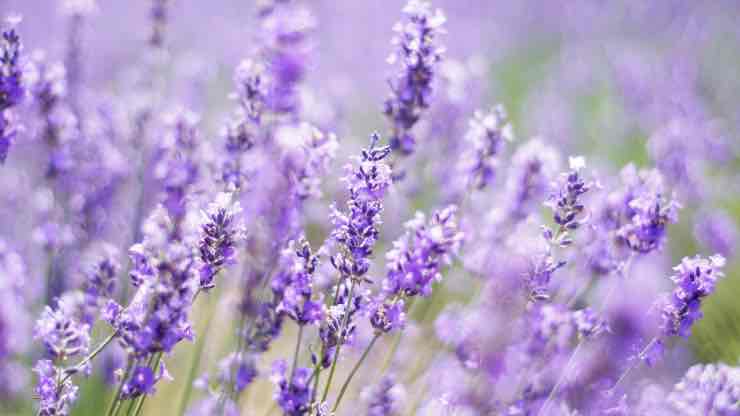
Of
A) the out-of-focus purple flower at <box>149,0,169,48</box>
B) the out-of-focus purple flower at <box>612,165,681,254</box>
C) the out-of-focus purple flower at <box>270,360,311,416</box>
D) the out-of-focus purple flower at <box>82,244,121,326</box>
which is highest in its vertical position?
the out-of-focus purple flower at <box>149,0,169,48</box>

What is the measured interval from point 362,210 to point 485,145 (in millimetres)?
863

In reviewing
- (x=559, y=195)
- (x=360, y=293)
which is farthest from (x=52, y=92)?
(x=559, y=195)

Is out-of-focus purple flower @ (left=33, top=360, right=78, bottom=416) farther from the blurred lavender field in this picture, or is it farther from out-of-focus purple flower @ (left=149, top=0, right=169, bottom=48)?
out-of-focus purple flower @ (left=149, top=0, right=169, bottom=48)

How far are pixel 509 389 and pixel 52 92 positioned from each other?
5.24 ft

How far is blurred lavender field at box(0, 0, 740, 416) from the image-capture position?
1534 millimetres

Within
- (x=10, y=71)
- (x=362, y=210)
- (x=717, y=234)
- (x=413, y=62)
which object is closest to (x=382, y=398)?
(x=362, y=210)

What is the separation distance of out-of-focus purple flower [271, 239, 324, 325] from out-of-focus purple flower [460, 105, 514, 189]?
0.90 m

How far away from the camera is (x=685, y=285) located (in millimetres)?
1695

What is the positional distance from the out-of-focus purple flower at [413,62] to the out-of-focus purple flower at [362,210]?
17.4 inches

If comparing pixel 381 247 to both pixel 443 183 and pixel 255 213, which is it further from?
pixel 255 213

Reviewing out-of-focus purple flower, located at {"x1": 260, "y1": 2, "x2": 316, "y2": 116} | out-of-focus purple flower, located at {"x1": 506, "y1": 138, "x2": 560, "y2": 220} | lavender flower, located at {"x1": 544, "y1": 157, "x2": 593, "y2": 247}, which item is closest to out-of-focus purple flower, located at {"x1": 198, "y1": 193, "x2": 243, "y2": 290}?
out-of-focus purple flower, located at {"x1": 260, "y1": 2, "x2": 316, "y2": 116}

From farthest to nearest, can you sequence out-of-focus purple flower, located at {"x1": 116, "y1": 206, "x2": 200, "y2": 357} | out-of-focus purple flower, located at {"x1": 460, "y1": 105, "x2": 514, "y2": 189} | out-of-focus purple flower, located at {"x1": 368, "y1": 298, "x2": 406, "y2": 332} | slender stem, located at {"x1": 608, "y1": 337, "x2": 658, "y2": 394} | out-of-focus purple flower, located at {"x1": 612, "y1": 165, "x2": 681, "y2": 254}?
out-of-focus purple flower, located at {"x1": 460, "y1": 105, "x2": 514, "y2": 189}, out-of-focus purple flower, located at {"x1": 612, "y1": 165, "x2": 681, "y2": 254}, slender stem, located at {"x1": 608, "y1": 337, "x2": 658, "y2": 394}, out-of-focus purple flower, located at {"x1": 368, "y1": 298, "x2": 406, "y2": 332}, out-of-focus purple flower, located at {"x1": 116, "y1": 206, "x2": 200, "y2": 357}

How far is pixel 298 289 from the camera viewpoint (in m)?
1.56

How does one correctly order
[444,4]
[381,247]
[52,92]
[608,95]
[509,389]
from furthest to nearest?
[444,4]
[608,95]
[381,247]
[52,92]
[509,389]
